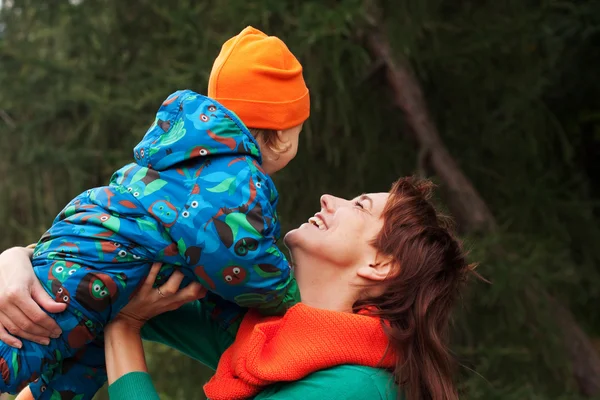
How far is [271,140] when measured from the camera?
192 centimetres

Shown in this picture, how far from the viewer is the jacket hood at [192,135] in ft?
5.43

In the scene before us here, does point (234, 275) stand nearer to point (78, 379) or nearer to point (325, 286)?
point (325, 286)

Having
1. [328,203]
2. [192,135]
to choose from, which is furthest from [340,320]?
[192,135]

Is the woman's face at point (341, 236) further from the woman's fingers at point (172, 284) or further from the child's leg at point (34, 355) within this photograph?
the child's leg at point (34, 355)

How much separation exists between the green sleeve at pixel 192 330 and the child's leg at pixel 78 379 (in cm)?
19

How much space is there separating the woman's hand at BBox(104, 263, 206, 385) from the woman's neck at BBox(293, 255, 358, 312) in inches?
9.5

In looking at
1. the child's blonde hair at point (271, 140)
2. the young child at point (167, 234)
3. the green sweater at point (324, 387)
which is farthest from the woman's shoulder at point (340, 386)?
the child's blonde hair at point (271, 140)

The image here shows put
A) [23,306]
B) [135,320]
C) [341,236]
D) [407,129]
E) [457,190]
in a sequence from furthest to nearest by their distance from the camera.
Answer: [407,129] → [457,190] → [341,236] → [135,320] → [23,306]

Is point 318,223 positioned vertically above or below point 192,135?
below

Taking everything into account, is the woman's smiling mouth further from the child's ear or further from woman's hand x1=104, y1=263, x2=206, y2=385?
woman's hand x1=104, y1=263, x2=206, y2=385

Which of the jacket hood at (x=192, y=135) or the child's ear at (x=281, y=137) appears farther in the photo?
the child's ear at (x=281, y=137)

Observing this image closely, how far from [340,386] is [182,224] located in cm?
45

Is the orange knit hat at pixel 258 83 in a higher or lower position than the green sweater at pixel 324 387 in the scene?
higher

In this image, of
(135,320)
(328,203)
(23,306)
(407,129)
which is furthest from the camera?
(407,129)
